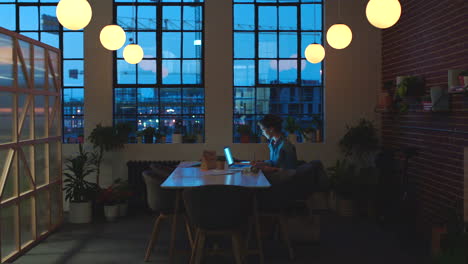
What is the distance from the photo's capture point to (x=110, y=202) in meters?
8.03

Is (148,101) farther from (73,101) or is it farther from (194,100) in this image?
(73,101)

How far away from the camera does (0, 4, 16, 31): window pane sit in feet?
29.3

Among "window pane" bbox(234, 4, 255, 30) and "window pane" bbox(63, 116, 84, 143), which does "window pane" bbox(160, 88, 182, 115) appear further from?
"window pane" bbox(234, 4, 255, 30)

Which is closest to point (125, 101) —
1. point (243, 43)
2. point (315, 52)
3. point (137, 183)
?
point (137, 183)

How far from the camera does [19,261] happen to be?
580cm

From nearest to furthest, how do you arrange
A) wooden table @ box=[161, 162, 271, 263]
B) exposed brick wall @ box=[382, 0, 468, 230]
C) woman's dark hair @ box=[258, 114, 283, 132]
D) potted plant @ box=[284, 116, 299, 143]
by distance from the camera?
wooden table @ box=[161, 162, 271, 263] → exposed brick wall @ box=[382, 0, 468, 230] → woman's dark hair @ box=[258, 114, 283, 132] → potted plant @ box=[284, 116, 299, 143]

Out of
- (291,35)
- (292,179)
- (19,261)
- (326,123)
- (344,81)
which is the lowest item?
(19,261)

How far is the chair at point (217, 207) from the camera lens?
4777mm

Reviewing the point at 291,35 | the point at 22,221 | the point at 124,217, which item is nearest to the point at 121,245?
the point at 22,221

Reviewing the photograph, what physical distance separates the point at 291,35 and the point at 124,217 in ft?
13.1

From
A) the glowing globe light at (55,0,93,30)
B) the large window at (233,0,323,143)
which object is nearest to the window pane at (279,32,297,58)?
the large window at (233,0,323,143)

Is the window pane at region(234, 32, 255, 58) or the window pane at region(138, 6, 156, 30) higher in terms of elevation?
the window pane at region(138, 6, 156, 30)

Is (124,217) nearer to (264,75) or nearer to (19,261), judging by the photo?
(19,261)

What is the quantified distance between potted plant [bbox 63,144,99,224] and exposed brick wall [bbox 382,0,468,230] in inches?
182
